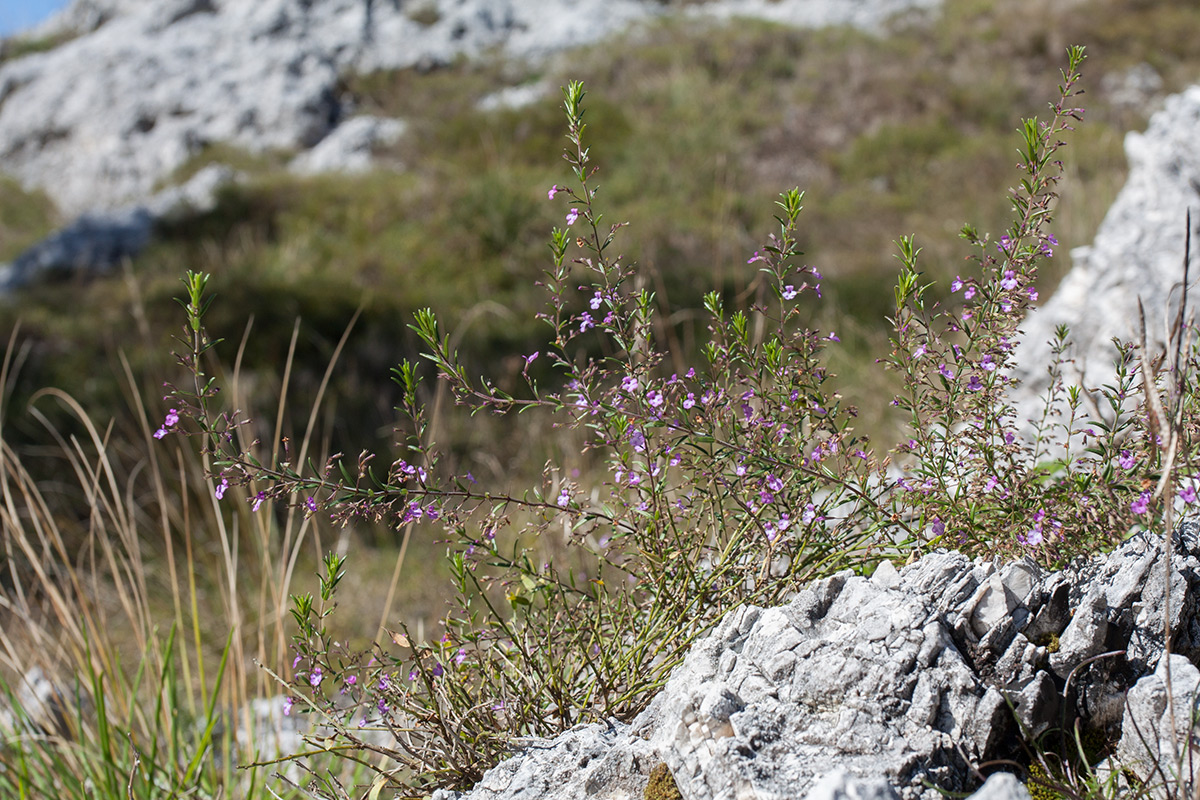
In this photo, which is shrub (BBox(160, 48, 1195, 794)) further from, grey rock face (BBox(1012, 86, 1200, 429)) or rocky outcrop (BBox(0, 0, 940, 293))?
rocky outcrop (BBox(0, 0, 940, 293))

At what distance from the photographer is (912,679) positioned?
1.11 m

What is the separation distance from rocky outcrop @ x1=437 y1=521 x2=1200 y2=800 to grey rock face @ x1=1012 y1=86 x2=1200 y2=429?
1683mm

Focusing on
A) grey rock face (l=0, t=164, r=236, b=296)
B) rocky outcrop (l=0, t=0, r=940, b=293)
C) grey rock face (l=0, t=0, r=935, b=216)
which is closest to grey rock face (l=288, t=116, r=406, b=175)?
rocky outcrop (l=0, t=0, r=940, b=293)

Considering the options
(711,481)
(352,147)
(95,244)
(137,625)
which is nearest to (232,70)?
(352,147)

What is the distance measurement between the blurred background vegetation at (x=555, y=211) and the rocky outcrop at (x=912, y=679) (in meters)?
1.68

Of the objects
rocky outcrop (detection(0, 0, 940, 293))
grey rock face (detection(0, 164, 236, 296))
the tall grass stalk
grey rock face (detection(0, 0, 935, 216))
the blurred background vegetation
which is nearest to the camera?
the tall grass stalk

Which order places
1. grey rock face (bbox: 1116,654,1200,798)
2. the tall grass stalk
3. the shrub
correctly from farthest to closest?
1. the tall grass stalk
2. the shrub
3. grey rock face (bbox: 1116,654,1200,798)

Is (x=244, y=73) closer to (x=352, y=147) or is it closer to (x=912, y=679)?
(x=352, y=147)

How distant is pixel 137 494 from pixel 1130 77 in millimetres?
14194

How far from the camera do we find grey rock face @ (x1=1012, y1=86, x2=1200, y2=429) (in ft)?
9.16

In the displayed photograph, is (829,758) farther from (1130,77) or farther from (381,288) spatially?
(1130,77)

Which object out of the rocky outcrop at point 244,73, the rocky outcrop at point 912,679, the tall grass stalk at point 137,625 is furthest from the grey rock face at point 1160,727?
the rocky outcrop at point 244,73

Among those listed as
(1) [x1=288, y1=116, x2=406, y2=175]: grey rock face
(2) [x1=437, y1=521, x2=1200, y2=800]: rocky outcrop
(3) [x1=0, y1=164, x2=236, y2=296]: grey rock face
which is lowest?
(3) [x1=0, y1=164, x2=236, y2=296]: grey rock face

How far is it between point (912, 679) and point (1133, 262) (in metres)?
2.59
